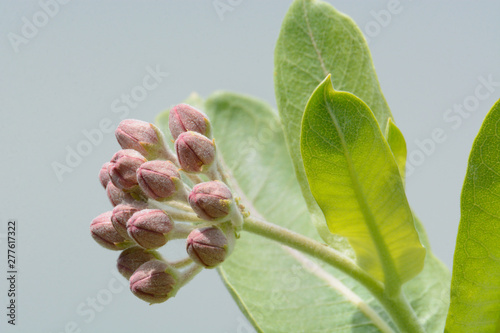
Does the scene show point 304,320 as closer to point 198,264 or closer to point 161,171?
point 198,264

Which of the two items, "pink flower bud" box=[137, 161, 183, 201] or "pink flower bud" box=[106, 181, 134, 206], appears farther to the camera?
"pink flower bud" box=[106, 181, 134, 206]

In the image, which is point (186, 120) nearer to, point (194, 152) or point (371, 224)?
point (194, 152)

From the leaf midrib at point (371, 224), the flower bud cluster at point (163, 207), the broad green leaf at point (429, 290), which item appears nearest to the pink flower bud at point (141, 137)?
the flower bud cluster at point (163, 207)

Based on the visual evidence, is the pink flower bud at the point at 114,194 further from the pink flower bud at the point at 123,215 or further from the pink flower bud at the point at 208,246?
the pink flower bud at the point at 208,246

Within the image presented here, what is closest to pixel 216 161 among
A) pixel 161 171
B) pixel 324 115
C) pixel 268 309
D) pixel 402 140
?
pixel 161 171

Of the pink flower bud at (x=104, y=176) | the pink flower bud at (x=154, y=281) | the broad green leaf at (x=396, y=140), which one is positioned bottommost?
the pink flower bud at (x=154, y=281)

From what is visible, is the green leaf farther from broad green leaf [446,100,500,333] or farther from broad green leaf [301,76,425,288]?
broad green leaf [446,100,500,333]

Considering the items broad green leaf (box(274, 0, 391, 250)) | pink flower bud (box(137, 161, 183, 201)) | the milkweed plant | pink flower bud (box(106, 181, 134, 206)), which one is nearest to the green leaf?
the milkweed plant
